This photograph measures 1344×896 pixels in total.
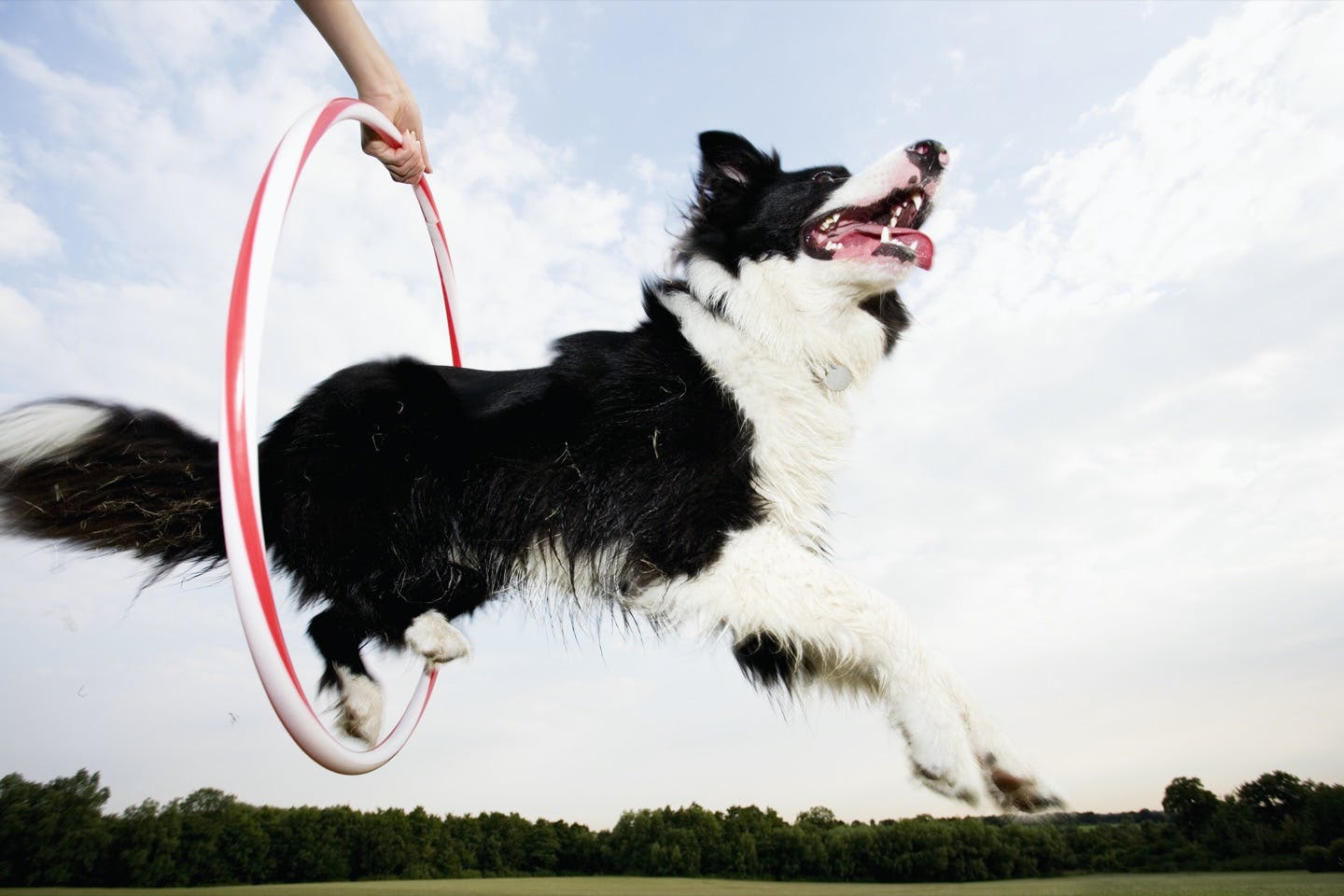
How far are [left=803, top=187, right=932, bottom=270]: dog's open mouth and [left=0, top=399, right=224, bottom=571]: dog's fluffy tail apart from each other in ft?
7.53

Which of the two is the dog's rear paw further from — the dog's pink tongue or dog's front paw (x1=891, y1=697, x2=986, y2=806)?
the dog's pink tongue

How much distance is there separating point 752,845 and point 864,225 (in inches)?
149

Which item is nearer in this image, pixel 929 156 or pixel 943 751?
pixel 943 751

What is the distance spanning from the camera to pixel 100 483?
269 cm

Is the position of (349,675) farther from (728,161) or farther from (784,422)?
(728,161)

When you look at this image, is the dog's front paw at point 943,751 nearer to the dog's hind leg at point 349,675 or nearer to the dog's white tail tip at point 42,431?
the dog's hind leg at point 349,675

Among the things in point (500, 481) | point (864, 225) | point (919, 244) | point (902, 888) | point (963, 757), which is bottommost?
point (902, 888)

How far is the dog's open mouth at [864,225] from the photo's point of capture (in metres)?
2.73

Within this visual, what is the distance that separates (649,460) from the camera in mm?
2461

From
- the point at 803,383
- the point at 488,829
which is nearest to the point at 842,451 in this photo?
the point at 803,383

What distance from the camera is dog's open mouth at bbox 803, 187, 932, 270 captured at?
2727mm

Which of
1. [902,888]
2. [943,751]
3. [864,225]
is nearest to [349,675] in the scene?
[943,751]

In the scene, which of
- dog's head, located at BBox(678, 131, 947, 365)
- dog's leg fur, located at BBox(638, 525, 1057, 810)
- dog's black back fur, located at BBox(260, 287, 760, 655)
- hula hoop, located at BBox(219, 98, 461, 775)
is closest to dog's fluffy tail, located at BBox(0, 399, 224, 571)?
dog's black back fur, located at BBox(260, 287, 760, 655)

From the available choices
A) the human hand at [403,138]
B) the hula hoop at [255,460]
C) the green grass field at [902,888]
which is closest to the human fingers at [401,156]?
the human hand at [403,138]
